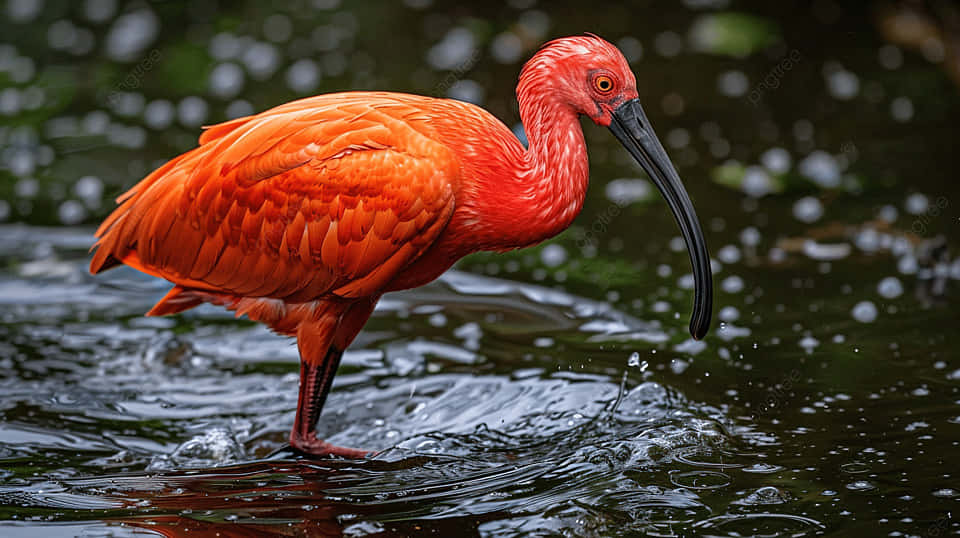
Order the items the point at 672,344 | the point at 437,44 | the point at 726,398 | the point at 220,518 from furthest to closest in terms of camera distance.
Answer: the point at 437,44, the point at 672,344, the point at 726,398, the point at 220,518

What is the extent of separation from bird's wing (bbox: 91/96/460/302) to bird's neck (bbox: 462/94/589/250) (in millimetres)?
186

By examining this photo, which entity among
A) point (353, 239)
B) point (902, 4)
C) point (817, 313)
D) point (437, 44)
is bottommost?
point (353, 239)

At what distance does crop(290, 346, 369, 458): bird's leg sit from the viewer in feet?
17.2

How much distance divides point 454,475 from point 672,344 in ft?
6.12

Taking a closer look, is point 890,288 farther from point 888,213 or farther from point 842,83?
point 842,83

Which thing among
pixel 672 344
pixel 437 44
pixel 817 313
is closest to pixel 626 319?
pixel 672 344

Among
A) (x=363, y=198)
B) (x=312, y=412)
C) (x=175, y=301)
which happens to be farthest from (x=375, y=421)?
(x=363, y=198)

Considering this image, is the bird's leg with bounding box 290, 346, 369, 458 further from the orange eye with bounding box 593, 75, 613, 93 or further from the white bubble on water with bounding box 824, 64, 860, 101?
the white bubble on water with bounding box 824, 64, 860, 101

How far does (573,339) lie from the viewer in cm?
638

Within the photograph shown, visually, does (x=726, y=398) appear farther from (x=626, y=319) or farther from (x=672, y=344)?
(x=626, y=319)

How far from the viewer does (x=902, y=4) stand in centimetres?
1100

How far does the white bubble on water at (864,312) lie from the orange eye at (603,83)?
8.09 ft

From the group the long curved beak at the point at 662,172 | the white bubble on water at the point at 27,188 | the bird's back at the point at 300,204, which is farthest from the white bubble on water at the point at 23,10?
the long curved beak at the point at 662,172

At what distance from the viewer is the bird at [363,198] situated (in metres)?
4.67
